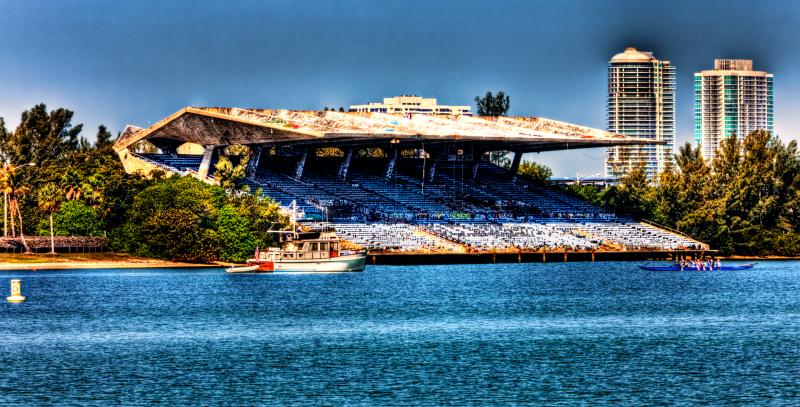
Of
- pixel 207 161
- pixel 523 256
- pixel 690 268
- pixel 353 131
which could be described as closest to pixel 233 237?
pixel 353 131

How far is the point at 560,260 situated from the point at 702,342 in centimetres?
6995

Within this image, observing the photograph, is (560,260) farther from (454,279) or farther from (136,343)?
(136,343)

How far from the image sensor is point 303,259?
11850 centimetres

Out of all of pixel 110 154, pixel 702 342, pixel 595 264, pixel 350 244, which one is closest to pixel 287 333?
pixel 702 342

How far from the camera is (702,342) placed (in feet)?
232

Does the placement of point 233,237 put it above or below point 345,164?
below

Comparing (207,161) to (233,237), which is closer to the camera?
(233,237)

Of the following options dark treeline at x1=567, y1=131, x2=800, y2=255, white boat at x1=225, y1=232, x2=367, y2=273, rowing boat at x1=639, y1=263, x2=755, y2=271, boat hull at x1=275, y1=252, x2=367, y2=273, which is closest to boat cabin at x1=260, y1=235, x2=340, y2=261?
white boat at x1=225, y1=232, x2=367, y2=273

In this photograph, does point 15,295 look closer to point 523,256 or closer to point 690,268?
point 523,256

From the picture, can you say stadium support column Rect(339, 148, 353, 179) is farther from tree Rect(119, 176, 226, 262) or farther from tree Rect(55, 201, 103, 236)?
tree Rect(55, 201, 103, 236)

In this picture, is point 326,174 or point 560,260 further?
point 326,174

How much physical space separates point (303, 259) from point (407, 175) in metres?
52.7

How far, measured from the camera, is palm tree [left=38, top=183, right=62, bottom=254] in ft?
434

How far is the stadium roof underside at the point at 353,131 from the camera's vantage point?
145 meters
